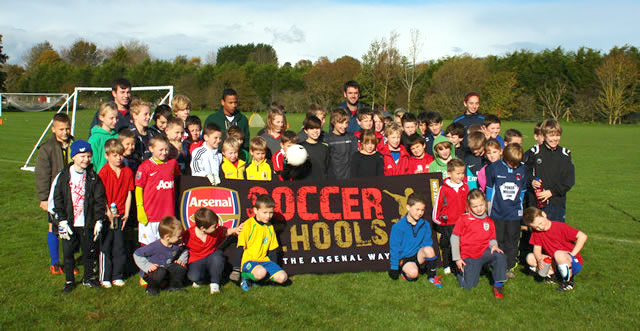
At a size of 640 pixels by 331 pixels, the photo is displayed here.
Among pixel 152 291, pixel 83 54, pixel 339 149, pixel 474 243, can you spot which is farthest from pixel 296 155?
pixel 83 54

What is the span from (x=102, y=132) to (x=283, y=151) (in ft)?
7.81

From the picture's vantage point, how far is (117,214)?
545cm

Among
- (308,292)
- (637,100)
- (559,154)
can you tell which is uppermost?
(637,100)

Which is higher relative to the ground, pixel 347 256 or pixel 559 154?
pixel 559 154

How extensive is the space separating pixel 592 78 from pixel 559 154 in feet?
180

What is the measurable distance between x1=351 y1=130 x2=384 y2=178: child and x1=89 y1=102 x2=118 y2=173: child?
3.30 metres

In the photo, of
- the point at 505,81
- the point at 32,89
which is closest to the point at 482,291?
the point at 505,81

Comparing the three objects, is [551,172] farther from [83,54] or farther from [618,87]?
[83,54]

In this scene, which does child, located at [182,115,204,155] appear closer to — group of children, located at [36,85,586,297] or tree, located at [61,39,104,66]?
group of children, located at [36,85,586,297]

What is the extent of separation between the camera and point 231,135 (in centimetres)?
659

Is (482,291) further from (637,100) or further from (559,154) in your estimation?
(637,100)

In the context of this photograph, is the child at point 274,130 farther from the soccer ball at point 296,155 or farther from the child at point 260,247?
the child at point 260,247

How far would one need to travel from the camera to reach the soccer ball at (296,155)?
19.7ft

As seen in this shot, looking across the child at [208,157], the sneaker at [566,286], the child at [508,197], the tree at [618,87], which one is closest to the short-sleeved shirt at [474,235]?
the child at [508,197]
